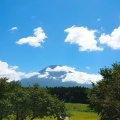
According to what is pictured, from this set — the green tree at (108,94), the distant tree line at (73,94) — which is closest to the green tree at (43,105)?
the green tree at (108,94)

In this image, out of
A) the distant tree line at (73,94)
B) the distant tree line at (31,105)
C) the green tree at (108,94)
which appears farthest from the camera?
the distant tree line at (73,94)

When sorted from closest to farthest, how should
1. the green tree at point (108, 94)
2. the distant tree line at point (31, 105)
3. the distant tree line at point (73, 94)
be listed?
the green tree at point (108, 94), the distant tree line at point (31, 105), the distant tree line at point (73, 94)

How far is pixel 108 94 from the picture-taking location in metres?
43.3

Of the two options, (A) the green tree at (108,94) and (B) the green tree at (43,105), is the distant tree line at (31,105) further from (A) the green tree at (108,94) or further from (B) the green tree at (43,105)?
(A) the green tree at (108,94)

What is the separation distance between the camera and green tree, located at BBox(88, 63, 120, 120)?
41.7 meters

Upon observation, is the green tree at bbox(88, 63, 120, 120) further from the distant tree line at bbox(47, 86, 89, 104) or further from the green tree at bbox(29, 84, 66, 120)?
the distant tree line at bbox(47, 86, 89, 104)

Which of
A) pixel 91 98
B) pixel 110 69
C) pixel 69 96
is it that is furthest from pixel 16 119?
pixel 69 96

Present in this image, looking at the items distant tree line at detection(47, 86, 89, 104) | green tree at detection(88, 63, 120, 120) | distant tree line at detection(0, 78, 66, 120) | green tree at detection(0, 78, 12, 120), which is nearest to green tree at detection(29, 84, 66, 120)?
distant tree line at detection(0, 78, 66, 120)

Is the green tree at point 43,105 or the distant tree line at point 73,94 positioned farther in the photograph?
the distant tree line at point 73,94

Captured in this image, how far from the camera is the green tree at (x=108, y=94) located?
41688 millimetres

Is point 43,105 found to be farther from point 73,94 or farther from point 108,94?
point 73,94

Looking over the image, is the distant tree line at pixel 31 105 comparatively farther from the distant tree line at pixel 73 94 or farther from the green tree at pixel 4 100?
the distant tree line at pixel 73 94

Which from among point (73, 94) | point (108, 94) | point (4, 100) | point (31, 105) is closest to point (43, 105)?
point (31, 105)

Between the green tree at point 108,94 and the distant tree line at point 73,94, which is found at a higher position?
the distant tree line at point 73,94
